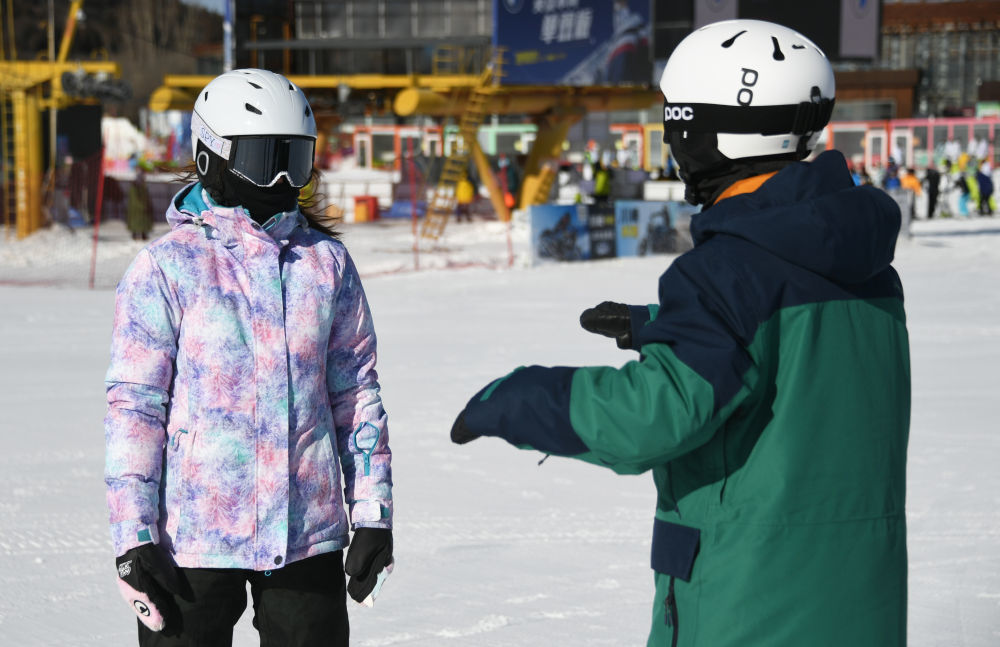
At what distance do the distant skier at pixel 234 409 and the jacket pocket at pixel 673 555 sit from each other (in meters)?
0.78

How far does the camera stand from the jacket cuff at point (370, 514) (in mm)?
2482

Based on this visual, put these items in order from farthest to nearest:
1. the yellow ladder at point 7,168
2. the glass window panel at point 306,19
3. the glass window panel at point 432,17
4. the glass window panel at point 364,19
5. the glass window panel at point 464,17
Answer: the glass window panel at point 306,19
the glass window panel at point 364,19
the glass window panel at point 432,17
the glass window panel at point 464,17
the yellow ladder at point 7,168

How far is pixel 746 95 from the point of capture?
1.88 metres

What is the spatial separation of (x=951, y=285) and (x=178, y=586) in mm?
14470

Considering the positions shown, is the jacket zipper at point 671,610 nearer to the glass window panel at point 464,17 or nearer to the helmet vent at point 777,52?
the helmet vent at point 777,52

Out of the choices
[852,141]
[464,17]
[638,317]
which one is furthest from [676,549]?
[852,141]

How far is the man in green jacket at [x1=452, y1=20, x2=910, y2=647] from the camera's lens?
172 cm

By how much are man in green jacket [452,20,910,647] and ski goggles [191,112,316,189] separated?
2.84 ft

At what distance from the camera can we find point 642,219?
19188 millimetres

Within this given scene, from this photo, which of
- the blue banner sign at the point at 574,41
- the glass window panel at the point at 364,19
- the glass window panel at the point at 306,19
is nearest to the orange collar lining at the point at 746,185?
the blue banner sign at the point at 574,41

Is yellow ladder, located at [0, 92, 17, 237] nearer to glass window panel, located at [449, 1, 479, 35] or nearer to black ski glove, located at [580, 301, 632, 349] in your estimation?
glass window panel, located at [449, 1, 479, 35]

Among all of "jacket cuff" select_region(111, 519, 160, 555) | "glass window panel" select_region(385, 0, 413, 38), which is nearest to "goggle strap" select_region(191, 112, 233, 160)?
"jacket cuff" select_region(111, 519, 160, 555)

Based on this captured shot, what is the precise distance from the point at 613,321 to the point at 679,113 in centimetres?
41

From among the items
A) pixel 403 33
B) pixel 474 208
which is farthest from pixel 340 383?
pixel 403 33
